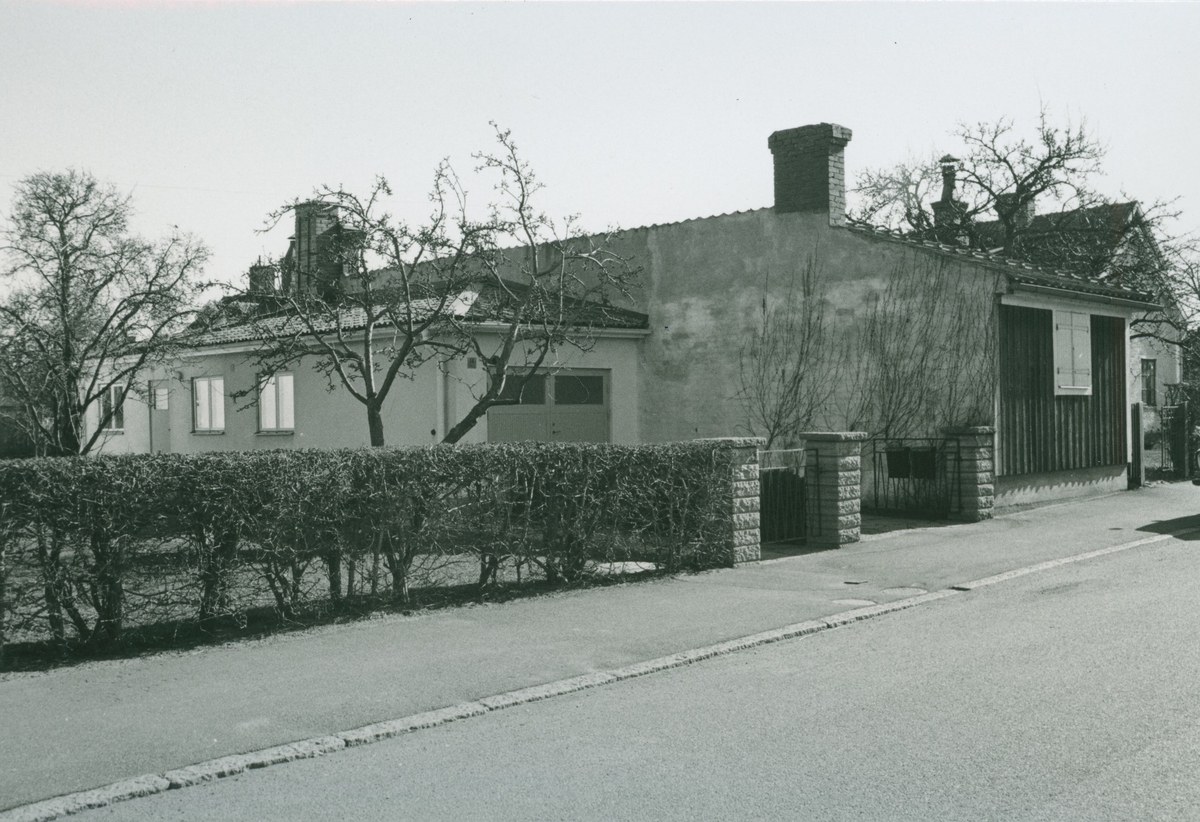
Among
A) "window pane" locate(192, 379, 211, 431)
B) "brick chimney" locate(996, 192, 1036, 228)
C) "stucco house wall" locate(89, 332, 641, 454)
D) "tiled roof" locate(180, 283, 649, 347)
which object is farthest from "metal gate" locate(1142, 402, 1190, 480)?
A: "window pane" locate(192, 379, 211, 431)

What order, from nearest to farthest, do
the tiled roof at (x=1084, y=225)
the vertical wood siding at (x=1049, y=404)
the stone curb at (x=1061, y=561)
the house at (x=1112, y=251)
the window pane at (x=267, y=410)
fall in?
1. the stone curb at (x=1061, y=561)
2. the vertical wood siding at (x=1049, y=404)
3. the window pane at (x=267, y=410)
4. the house at (x=1112, y=251)
5. the tiled roof at (x=1084, y=225)

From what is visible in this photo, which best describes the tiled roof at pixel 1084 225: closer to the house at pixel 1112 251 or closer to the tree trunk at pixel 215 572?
the house at pixel 1112 251

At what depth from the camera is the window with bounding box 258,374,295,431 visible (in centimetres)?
2147

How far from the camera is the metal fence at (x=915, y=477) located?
17.2 meters

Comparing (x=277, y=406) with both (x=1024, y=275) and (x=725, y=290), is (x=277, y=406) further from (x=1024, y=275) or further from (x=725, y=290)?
(x=1024, y=275)

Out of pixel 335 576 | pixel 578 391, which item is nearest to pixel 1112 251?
pixel 578 391

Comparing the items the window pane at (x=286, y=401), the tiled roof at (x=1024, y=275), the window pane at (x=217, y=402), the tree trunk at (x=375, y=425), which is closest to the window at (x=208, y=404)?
the window pane at (x=217, y=402)

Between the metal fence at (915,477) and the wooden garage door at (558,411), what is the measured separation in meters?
4.84

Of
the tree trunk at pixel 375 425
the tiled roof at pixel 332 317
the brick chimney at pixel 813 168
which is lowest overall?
the tree trunk at pixel 375 425

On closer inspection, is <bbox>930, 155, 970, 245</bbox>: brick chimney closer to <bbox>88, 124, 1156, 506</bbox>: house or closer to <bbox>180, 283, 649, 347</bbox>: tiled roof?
<bbox>88, 124, 1156, 506</bbox>: house

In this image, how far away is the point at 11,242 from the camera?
14875 millimetres

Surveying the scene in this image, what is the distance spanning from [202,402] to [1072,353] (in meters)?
17.2

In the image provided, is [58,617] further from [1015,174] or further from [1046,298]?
[1015,174]

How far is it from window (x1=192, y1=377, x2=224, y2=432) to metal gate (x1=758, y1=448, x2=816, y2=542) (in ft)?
43.8
